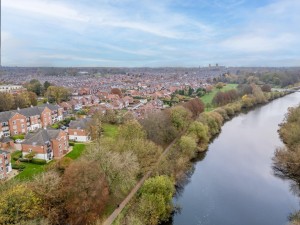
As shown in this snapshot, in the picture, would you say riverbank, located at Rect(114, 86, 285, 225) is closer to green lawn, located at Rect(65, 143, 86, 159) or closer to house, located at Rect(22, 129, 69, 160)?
green lawn, located at Rect(65, 143, 86, 159)

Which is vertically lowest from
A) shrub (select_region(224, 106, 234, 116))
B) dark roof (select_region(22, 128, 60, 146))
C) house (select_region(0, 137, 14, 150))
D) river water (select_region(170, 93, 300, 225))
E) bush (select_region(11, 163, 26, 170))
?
river water (select_region(170, 93, 300, 225))

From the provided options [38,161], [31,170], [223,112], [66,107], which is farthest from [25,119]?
[223,112]

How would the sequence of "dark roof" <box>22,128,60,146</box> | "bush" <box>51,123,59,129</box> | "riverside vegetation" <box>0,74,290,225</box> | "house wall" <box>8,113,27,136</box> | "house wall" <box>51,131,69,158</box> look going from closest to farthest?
"riverside vegetation" <box>0,74,290,225</box> < "dark roof" <box>22,128,60,146</box> < "house wall" <box>51,131,69,158</box> < "house wall" <box>8,113,27,136</box> < "bush" <box>51,123,59,129</box>

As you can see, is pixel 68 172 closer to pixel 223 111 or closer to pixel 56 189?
pixel 56 189

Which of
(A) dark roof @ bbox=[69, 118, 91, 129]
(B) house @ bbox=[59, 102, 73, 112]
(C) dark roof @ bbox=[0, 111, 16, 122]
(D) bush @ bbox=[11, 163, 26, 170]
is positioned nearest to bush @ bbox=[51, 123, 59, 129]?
(A) dark roof @ bbox=[69, 118, 91, 129]

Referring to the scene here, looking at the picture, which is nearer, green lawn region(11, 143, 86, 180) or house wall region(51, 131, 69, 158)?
green lawn region(11, 143, 86, 180)

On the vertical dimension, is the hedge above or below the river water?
above

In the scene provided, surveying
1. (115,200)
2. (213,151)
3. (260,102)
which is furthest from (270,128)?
(115,200)

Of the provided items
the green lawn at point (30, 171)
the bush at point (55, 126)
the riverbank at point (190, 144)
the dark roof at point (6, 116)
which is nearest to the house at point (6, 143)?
the green lawn at point (30, 171)
